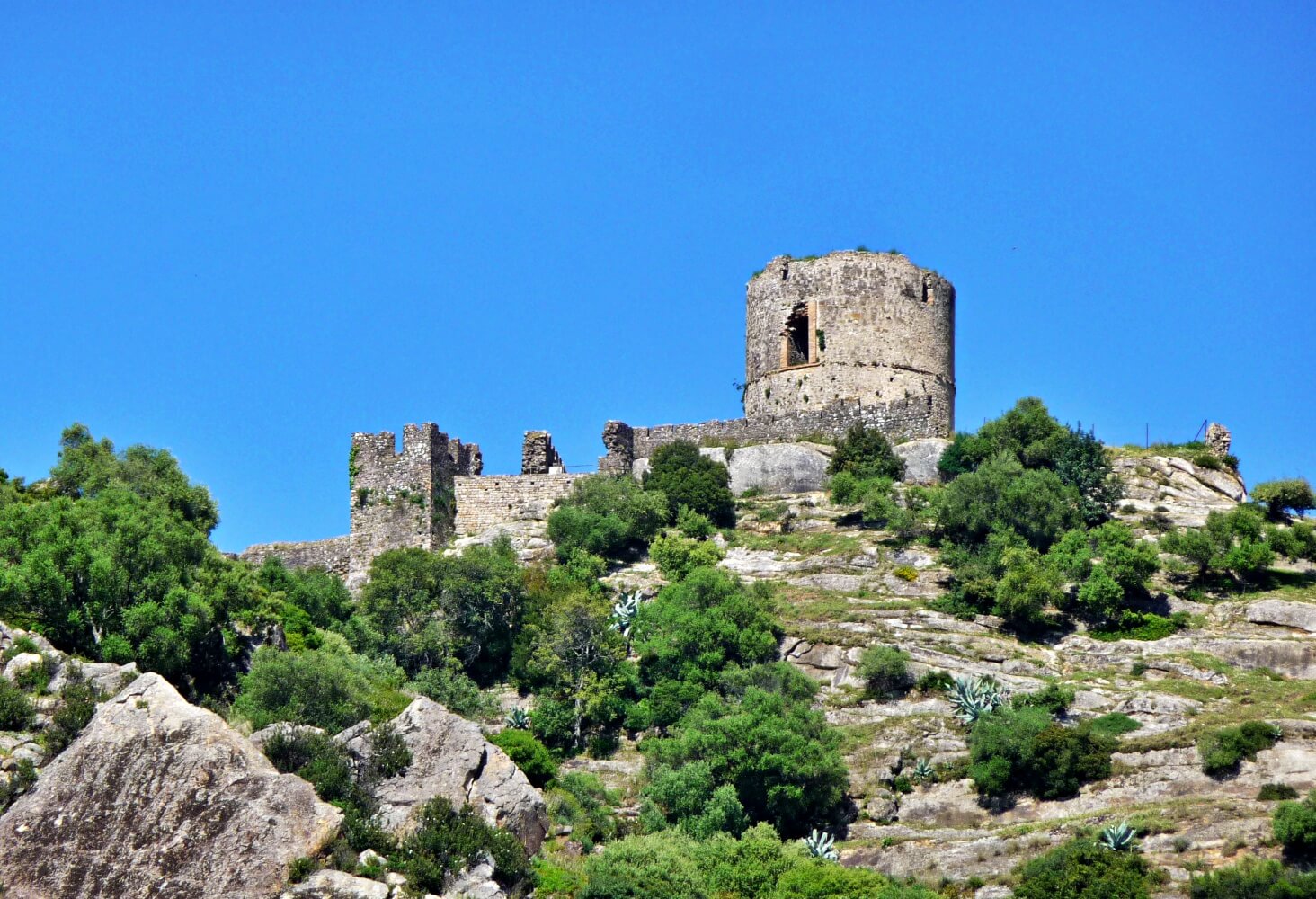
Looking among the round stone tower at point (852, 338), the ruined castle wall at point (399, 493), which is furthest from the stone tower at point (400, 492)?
the round stone tower at point (852, 338)

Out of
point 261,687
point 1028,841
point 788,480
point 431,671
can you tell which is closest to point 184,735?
point 261,687

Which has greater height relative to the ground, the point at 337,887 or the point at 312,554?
the point at 312,554

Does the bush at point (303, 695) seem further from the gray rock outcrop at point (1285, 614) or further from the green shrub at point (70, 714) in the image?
the gray rock outcrop at point (1285, 614)

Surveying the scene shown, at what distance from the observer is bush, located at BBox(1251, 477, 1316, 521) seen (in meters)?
59.0

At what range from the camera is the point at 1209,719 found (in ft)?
159

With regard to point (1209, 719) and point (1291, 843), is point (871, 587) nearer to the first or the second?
point (1209, 719)

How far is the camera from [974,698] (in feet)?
164

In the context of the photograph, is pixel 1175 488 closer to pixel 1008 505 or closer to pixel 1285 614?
pixel 1008 505

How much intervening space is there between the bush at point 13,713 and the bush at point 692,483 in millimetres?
23140

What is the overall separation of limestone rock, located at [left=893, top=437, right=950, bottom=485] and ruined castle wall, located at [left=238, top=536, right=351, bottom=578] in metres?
15.4

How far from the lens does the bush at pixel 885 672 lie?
2020 inches

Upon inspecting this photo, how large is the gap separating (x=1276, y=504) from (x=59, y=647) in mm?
31083

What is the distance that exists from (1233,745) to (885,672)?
8414mm

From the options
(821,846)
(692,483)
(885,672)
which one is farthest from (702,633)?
(692,483)
